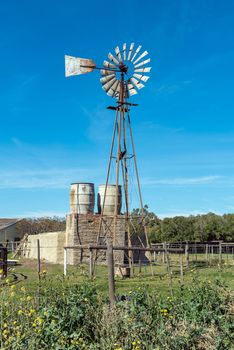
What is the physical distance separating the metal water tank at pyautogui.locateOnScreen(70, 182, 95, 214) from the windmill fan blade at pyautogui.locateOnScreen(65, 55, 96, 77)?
646 cm

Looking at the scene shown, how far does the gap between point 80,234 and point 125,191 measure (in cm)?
398

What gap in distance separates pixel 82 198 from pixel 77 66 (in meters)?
7.06

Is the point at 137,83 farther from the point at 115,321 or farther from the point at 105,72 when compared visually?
the point at 115,321

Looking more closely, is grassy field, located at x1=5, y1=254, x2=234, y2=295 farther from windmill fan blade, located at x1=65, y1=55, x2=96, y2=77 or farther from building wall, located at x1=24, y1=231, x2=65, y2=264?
windmill fan blade, located at x1=65, y1=55, x2=96, y2=77

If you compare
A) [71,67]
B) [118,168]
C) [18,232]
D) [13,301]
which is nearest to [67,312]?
[13,301]

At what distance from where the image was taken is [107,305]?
5.87 m

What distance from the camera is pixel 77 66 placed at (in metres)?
20.2

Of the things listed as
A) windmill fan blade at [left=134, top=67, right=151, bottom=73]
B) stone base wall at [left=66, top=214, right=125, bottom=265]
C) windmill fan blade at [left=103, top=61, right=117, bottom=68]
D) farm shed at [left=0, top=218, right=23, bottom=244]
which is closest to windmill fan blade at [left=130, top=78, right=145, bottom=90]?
windmill fan blade at [left=134, top=67, right=151, bottom=73]

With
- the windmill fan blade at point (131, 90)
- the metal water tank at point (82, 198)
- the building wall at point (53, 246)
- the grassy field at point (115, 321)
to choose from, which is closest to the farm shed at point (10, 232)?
the building wall at point (53, 246)

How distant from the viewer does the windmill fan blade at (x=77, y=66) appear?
20.2 meters

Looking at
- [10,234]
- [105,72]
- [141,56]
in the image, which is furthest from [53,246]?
[10,234]

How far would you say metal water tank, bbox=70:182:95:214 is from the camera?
939 inches

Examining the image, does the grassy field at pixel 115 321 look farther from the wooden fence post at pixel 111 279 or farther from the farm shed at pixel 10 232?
the farm shed at pixel 10 232

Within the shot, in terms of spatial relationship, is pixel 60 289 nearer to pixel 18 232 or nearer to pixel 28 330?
pixel 28 330
